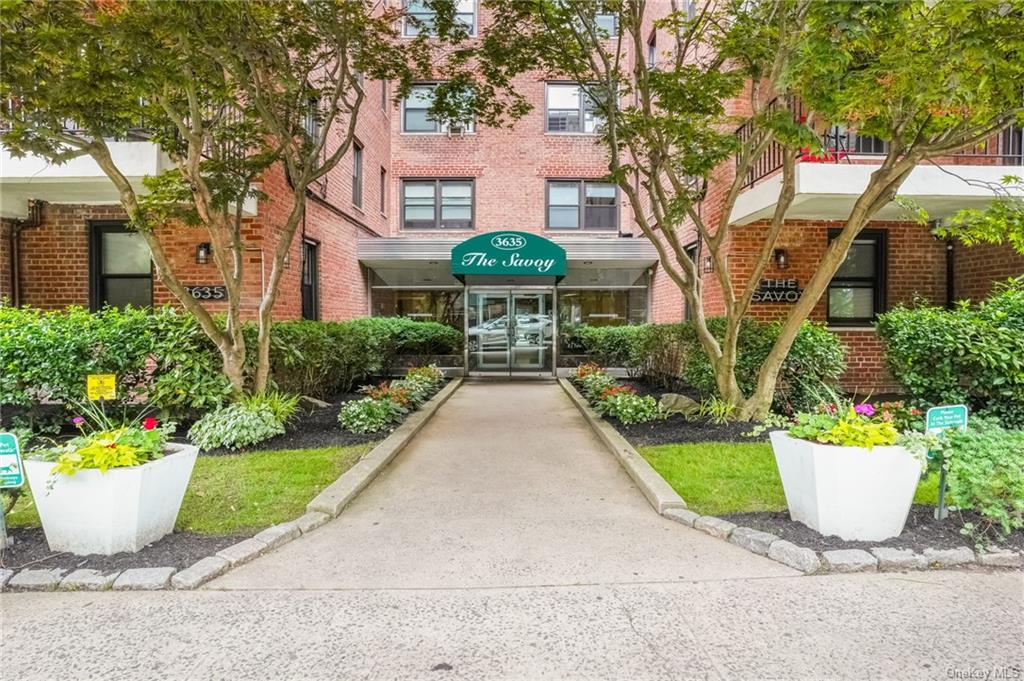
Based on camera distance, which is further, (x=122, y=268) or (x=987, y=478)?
(x=122, y=268)

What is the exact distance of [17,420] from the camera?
22.4ft

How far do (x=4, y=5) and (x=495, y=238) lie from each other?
9117mm

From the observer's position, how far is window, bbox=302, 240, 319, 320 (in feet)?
36.3

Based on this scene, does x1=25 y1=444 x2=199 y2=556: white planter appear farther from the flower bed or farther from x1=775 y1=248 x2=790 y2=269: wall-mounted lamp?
x1=775 y1=248 x2=790 y2=269: wall-mounted lamp

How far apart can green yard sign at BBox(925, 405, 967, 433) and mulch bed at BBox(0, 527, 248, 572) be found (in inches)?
191

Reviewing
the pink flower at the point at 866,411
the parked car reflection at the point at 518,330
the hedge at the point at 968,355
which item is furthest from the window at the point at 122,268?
the hedge at the point at 968,355

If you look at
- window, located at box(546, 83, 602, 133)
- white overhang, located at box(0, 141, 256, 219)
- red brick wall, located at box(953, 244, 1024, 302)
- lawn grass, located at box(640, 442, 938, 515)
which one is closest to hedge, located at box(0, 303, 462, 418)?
white overhang, located at box(0, 141, 256, 219)

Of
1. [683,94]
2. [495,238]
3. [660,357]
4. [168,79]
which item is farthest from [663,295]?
[168,79]

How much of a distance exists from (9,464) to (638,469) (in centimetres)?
480

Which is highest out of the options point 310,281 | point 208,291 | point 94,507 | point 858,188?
point 858,188

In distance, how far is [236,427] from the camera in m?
6.53

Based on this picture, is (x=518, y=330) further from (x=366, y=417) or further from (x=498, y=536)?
(x=498, y=536)

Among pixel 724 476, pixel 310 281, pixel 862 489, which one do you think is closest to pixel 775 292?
pixel 724 476

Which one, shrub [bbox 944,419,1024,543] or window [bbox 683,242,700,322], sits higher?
window [bbox 683,242,700,322]
